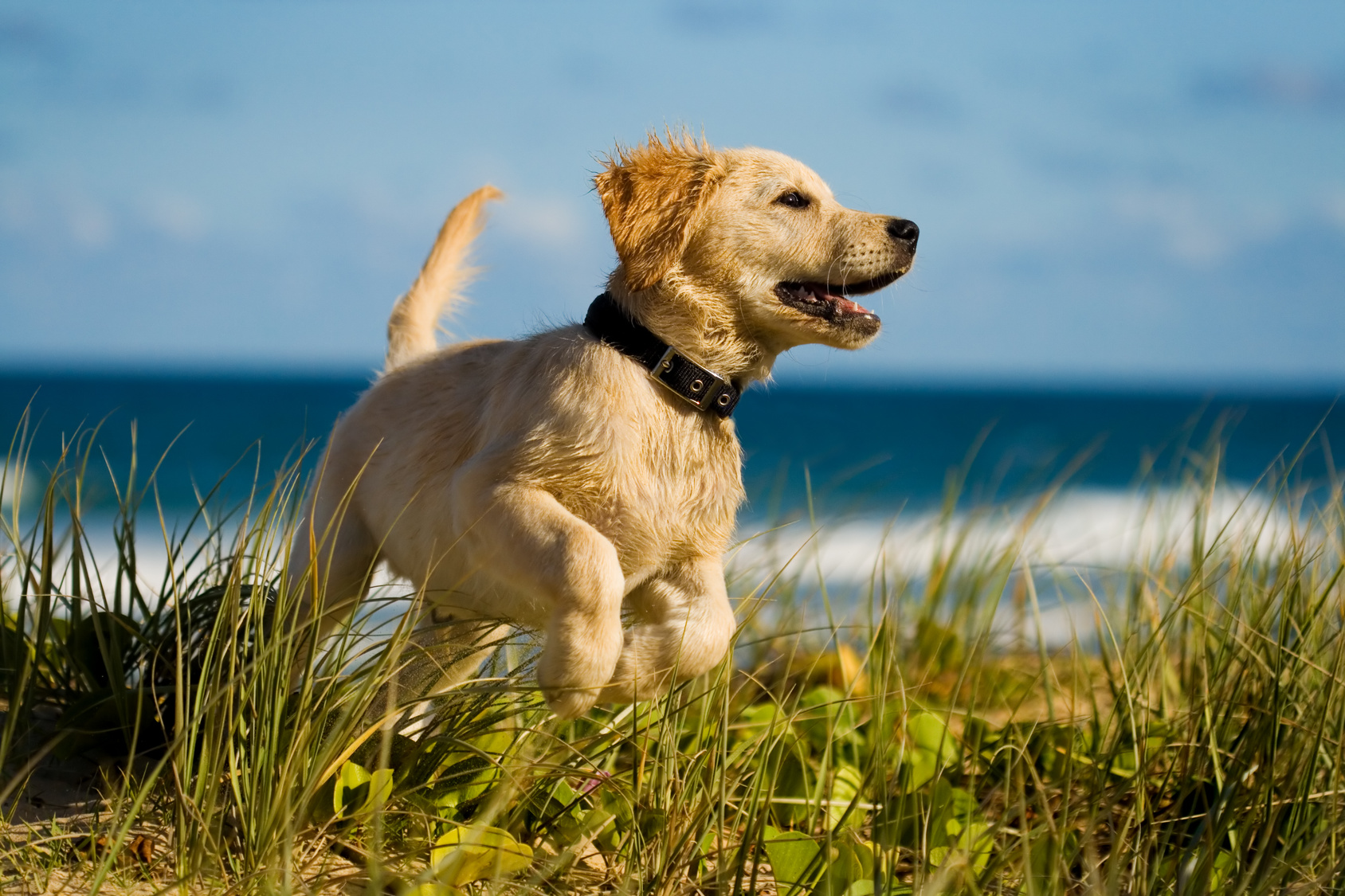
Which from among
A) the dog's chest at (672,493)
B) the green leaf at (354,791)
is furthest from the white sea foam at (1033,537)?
the green leaf at (354,791)

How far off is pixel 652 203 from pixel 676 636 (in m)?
1.04

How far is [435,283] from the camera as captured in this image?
364cm

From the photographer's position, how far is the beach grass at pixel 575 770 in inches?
92.7

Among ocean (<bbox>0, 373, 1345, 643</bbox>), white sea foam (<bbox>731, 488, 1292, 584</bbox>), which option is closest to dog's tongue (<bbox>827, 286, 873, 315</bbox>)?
ocean (<bbox>0, 373, 1345, 643</bbox>)

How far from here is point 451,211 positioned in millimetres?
3564

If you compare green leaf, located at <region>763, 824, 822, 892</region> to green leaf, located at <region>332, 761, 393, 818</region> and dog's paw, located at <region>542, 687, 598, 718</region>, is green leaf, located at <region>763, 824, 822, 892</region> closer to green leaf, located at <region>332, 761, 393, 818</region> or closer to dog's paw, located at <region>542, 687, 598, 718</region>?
dog's paw, located at <region>542, 687, 598, 718</region>

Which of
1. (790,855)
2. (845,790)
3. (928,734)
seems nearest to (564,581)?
(790,855)

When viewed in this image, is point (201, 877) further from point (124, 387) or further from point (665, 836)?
point (124, 387)

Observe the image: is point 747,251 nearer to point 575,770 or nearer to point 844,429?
point 575,770

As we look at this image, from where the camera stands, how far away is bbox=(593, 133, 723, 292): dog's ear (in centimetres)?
257

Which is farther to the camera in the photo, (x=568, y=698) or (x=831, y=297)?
(x=831, y=297)

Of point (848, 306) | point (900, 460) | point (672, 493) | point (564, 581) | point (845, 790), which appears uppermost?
point (848, 306)

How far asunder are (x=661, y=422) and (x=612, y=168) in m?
0.68

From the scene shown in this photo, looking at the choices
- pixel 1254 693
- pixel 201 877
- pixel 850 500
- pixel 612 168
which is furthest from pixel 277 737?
pixel 850 500
